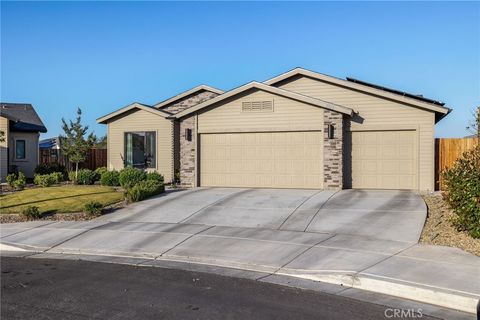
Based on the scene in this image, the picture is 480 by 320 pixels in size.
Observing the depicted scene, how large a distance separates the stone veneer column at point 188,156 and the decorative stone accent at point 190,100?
5774mm

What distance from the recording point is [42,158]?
101 ft

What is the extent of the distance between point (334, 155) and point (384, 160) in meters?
1.99

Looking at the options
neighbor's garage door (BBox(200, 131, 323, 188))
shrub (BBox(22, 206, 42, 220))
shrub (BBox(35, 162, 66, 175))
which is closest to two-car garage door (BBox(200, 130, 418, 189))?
neighbor's garage door (BBox(200, 131, 323, 188))

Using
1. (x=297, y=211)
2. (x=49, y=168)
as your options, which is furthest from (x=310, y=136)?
(x=49, y=168)

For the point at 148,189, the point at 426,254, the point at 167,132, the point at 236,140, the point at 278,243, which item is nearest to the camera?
the point at 426,254

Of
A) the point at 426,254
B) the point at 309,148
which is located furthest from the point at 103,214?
the point at 426,254

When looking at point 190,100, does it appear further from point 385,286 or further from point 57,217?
point 385,286

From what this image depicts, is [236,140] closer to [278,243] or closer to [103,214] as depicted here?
[103,214]

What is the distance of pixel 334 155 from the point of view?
1819 cm

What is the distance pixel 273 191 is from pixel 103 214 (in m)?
6.32

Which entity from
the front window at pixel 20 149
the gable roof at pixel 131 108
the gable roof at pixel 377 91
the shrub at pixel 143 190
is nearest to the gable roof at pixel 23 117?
the front window at pixel 20 149

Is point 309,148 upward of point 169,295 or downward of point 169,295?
upward

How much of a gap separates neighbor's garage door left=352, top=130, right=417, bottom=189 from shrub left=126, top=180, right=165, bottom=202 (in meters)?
7.70

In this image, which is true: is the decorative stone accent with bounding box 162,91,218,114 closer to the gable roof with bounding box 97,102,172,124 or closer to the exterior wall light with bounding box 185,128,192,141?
the gable roof with bounding box 97,102,172,124
